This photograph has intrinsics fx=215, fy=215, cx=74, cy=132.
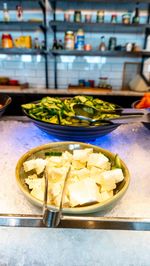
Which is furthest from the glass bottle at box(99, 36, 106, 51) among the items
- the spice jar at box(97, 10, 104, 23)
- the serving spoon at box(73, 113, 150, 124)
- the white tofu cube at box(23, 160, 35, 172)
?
the white tofu cube at box(23, 160, 35, 172)

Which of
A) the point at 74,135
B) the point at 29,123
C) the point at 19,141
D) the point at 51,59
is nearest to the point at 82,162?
Answer: the point at 74,135

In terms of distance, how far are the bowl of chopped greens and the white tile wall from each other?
196 centimetres

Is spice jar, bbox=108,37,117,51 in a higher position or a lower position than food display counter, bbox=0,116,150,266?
higher

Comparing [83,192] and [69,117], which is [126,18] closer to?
[69,117]

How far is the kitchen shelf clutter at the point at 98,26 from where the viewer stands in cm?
240

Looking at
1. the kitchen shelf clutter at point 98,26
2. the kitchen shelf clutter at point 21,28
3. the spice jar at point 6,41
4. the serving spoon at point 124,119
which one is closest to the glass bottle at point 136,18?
the kitchen shelf clutter at point 98,26

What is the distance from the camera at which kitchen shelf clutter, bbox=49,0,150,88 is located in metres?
2.40

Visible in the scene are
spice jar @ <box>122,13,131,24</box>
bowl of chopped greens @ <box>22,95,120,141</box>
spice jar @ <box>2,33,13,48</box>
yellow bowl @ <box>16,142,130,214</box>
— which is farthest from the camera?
spice jar @ <box>2,33,13,48</box>

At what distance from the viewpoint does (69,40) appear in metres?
2.42

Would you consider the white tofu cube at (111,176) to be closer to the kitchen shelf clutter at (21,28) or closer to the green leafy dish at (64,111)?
the green leafy dish at (64,111)

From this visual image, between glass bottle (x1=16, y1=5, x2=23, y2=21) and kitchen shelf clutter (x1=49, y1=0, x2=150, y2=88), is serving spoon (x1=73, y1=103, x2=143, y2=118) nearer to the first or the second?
kitchen shelf clutter (x1=49, y1=0, x2=150, y2=88)

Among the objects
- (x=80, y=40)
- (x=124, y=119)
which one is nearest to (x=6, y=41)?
(x=80, y=40)

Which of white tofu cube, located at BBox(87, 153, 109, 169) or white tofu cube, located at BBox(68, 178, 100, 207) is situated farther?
white tofu cube, located at BBox(87, 153, 109, 169)

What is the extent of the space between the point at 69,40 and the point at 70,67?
40cm
